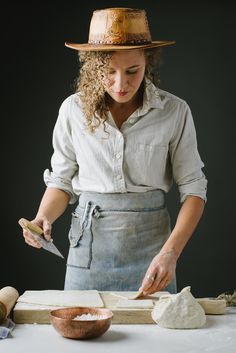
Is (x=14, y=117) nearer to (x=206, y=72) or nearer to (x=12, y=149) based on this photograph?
(x=12, y=149)

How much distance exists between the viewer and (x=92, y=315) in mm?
2465

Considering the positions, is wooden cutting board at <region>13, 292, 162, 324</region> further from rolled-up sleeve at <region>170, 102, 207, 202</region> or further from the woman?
rolled-up sleeve at <region>170, 102, 207, 202</region>

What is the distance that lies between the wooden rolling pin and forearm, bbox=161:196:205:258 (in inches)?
→ 22.2

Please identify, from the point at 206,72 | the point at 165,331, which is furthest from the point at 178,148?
the point at 206,72

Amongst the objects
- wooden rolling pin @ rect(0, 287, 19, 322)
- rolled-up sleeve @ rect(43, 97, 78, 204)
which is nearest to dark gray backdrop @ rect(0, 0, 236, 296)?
rolled-up sleeve @ rect(43, 97, 78, 204)

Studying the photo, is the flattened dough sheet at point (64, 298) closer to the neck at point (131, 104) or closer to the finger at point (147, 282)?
the finger at point (147, 282)

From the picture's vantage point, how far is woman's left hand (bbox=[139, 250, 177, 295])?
2.76m

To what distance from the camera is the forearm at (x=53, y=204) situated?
10.3 feet

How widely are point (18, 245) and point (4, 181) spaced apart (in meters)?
0.36

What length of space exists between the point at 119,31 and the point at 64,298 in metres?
0.97

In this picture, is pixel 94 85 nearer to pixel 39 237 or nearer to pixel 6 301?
pixel 39 237

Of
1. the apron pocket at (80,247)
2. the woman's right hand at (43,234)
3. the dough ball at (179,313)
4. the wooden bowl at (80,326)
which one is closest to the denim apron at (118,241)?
the apron pocket at (80,247)

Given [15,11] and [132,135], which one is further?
[15,11]

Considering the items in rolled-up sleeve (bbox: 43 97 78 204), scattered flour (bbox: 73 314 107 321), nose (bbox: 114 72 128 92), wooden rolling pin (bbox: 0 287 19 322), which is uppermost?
nose (bbox: 114 72 128 92)
